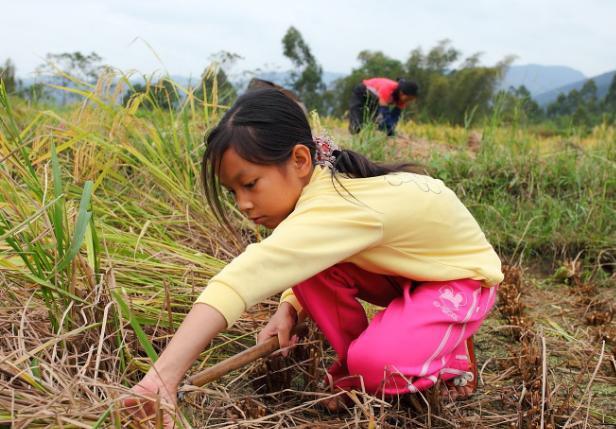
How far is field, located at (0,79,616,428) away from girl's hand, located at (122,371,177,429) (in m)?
0.03

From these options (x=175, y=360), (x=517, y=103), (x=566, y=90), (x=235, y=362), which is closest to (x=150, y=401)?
(x=175, y=360)

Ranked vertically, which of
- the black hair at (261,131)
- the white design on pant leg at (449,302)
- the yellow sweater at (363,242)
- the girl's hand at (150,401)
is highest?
the black hair at (261,131)

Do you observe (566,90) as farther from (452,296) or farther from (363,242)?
(363,242)

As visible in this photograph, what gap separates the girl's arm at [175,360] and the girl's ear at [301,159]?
1.31ft

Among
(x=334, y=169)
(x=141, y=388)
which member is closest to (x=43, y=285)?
(x=141, y=388)

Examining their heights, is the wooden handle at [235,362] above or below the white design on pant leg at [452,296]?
below

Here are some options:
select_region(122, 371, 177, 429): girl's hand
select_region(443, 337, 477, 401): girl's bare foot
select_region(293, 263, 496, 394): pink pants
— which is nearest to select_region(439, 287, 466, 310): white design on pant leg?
select_region(293, 263, 496, 394): pink pants

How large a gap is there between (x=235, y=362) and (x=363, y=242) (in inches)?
13.6

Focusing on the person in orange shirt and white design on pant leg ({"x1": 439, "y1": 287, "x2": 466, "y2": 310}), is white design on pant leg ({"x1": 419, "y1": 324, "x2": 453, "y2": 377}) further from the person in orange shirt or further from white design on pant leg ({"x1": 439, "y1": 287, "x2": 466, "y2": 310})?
the person in orange shirt

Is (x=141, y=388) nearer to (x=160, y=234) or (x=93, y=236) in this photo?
(x=93, y=236)

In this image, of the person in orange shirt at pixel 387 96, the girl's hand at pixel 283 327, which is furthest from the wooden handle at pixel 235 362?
the person in orange shirt at pixel 387 96

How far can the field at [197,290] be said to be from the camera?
1068 mm

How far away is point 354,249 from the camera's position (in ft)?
3.70

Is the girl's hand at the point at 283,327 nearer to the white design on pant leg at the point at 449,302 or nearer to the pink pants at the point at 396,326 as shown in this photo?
the pink pants at the point at 396,326
